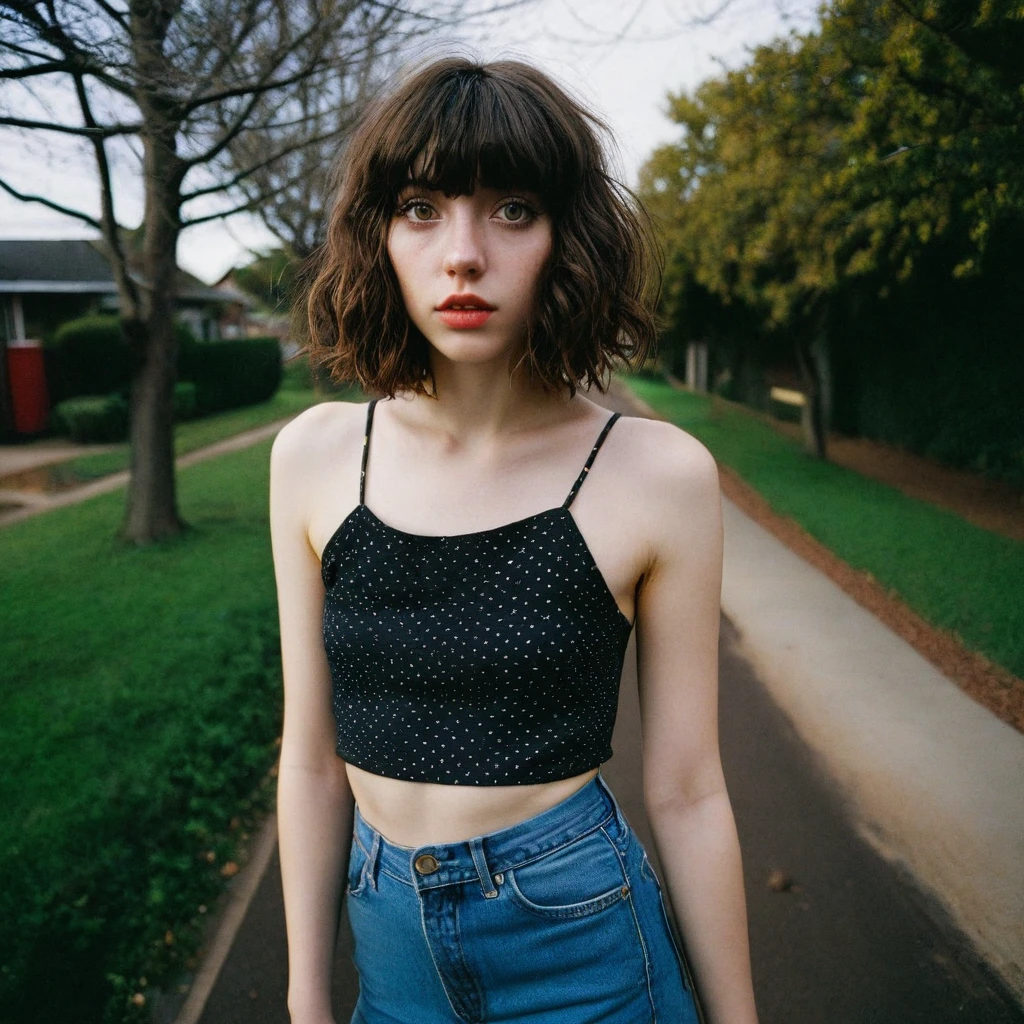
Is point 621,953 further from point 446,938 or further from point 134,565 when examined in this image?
point 134,565

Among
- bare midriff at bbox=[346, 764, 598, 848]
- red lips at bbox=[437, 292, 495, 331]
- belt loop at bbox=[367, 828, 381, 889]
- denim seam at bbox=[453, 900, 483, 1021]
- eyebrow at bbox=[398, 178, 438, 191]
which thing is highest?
eyebrow at bbox=[398, 178, 438, 191]

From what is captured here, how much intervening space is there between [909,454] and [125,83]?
26.8 feet

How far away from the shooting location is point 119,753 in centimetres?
396

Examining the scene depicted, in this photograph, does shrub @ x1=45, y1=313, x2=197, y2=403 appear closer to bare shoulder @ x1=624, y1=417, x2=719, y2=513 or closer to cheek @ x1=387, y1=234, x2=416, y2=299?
cheek @ x1=387, y1=234, x2=416, y2=299

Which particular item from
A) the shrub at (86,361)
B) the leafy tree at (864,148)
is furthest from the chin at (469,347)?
the shrub at (86,361)

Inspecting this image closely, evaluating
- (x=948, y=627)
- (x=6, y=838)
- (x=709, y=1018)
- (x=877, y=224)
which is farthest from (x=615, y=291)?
(x=877, y=224)

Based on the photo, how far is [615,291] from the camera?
1340mm

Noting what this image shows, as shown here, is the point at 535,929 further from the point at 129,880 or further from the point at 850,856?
the point at 850,856

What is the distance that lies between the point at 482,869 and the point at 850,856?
2.83 metres

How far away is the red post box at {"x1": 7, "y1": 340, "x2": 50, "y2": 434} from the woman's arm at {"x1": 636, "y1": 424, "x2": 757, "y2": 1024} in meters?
16.8

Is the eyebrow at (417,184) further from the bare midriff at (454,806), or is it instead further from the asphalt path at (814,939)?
the asphalt path at (814,939)

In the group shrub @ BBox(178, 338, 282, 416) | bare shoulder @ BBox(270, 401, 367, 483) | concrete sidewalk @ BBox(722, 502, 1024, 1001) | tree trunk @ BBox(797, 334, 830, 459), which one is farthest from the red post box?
bare shoulder @ BBox(270, 401, 367, 483)

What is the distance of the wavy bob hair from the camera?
1180 mm

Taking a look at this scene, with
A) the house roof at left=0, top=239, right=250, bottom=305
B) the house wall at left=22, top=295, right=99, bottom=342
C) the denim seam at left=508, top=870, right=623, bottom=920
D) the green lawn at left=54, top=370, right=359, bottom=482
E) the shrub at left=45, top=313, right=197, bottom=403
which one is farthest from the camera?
the house wall at left=22, top=295, right=99, bottom=342
